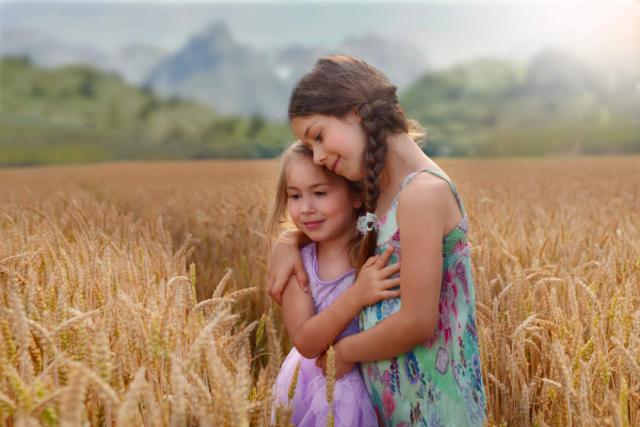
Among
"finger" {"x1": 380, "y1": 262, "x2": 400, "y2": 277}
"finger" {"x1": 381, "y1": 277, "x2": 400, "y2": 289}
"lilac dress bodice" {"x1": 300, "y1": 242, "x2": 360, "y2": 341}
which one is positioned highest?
"finger" {"x1": 380, "y1": 262, "x2": 400, "y2": 277}

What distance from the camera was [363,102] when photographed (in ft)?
6.08

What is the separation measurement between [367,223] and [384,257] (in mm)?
137

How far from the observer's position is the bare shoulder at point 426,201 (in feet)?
5.66

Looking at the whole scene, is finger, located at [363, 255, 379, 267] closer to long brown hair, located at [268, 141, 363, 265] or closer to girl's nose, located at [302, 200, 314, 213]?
long brown hair, located at [268, 141, 363, 265]

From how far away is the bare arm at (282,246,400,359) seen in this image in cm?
183

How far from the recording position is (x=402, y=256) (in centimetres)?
175

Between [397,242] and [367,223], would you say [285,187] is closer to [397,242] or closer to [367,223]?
[367,223]

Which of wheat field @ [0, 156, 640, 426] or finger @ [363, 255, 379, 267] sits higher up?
finger @ [363, 255, 379, 267]

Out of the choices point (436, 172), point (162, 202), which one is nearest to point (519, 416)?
point (436, 172)

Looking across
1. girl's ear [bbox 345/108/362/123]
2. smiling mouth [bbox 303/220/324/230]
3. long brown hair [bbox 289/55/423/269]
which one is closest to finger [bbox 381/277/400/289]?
long brown hair [bbox 289/55/423/269]

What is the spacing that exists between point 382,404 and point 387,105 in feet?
2.88

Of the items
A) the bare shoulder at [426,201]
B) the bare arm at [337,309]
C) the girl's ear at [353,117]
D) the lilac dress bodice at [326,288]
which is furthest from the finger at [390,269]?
the girl's ear at [353,117]

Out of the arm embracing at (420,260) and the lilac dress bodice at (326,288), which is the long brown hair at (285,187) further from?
the arm embracing at (420,260)

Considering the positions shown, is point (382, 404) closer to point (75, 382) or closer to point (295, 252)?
point (295, 252)
